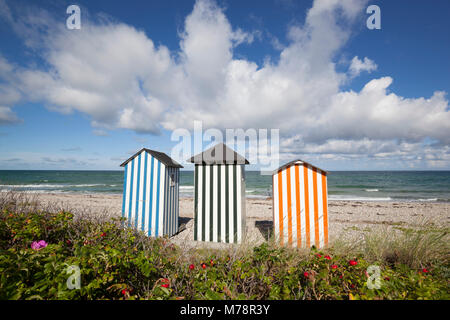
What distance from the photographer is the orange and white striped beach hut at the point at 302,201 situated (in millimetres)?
5500

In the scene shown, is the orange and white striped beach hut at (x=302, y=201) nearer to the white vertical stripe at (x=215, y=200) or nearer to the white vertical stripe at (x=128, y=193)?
the white vertical stripe at (x=215, y=200)

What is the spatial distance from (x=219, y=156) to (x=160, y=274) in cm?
455

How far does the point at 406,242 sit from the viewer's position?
136 inches

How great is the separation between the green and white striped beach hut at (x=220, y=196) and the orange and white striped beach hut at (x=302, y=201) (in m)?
1.18

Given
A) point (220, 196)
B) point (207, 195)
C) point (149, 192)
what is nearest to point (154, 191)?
point (149, 192)

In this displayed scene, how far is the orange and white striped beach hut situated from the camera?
18.0 feet

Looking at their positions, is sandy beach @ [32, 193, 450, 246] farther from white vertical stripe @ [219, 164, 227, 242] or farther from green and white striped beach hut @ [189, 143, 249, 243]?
white vertical stripe @ [219, 164, 227, 242]

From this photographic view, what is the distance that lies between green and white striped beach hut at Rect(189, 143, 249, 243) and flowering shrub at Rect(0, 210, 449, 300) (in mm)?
3301

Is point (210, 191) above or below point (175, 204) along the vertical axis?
above

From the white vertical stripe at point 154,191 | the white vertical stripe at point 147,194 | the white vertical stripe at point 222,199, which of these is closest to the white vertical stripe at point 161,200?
the white vertical stripe at point 154,191

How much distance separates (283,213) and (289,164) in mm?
1476
